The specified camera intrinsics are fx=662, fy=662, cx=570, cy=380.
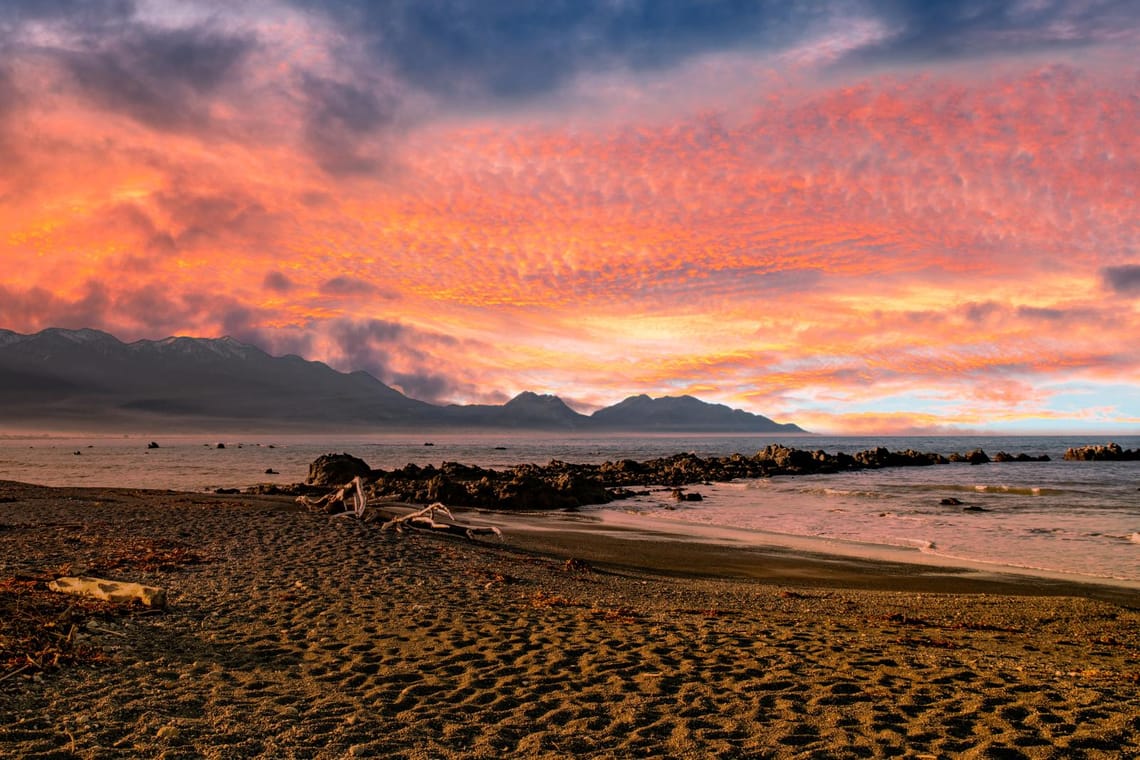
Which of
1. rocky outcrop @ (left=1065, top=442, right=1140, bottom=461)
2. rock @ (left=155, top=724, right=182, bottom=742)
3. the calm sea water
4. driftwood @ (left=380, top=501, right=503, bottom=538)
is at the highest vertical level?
rocky outcrop @ (left=1065, top=442, right=1140, bottom=461)

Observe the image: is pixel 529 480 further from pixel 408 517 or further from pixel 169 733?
pixel 169 733

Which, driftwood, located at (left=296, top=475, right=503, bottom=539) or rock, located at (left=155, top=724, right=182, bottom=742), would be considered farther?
driftwood, located at (left=296, top=475, right=503, bottom=539)

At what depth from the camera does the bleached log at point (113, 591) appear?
1095cm

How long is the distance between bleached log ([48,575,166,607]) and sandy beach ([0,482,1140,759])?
57cm

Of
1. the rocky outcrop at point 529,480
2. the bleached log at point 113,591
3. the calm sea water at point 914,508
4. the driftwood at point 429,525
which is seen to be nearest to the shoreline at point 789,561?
the calm sea water at point 914,508

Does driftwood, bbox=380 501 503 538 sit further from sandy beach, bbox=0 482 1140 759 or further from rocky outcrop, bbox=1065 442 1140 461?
rocky outcrop, bbox=1065 442 1140 461

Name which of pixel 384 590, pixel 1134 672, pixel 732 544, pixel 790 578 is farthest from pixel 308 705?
pixel 732 544

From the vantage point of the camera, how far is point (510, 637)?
33.7 feet

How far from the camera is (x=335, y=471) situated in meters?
42.5

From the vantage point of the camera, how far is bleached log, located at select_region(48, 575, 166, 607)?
10945 mm

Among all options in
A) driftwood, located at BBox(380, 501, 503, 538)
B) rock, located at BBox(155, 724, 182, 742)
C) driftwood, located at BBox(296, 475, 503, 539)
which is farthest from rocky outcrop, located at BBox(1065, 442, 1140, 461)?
rock, located at BBox(155, 724, 182, 742)

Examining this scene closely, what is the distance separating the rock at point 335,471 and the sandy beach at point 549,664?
79.0ft

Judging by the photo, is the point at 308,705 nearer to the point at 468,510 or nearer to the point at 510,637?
the point at 510,637

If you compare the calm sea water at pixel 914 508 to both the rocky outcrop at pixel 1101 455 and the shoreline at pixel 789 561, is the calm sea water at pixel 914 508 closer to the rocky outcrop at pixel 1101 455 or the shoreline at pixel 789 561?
the shoreline at pixel 789 561
